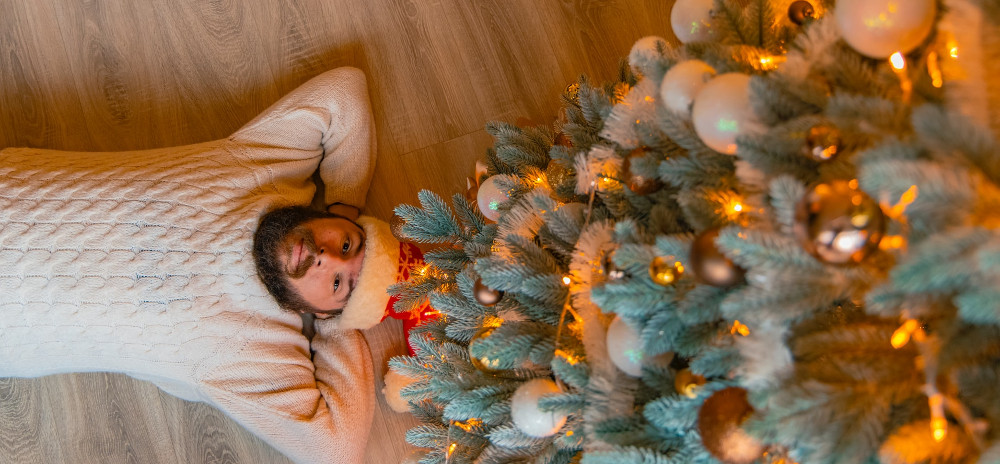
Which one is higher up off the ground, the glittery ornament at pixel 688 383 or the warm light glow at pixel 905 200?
the warm light glow at pixel 905 200

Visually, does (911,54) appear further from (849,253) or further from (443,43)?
(443,43)

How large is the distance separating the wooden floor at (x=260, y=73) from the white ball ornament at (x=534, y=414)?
783 millimetres

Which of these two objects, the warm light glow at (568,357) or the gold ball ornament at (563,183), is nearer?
the warm light glow at (568,357)

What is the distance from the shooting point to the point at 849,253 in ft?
1.60

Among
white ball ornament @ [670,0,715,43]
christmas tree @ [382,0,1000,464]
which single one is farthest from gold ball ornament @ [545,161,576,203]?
white ball ornament @ [670,0,715,43]

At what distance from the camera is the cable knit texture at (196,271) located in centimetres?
119

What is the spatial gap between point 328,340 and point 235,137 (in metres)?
0.52

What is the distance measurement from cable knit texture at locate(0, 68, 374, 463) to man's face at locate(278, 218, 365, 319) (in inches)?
4.1

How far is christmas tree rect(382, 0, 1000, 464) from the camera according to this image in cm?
46

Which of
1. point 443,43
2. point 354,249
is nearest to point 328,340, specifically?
point 354,249

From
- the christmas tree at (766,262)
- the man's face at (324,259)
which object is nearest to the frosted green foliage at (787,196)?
the christmas tree at (766,262)

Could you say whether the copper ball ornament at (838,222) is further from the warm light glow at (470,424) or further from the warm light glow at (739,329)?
the warm light glow at (470,424)

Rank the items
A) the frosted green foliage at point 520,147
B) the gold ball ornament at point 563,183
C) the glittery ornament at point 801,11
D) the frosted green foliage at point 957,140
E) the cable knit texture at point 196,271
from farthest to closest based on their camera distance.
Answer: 1. the cable knit texture at point 196,271
2. the frosted green foliage at point 520,147
3. the gold ball ornament at point 563,183
4. the glittery ornament at point 801,11
5. the frosted green foliage at point 957,140

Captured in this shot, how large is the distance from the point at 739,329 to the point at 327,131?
106 centimetres
